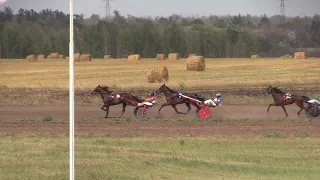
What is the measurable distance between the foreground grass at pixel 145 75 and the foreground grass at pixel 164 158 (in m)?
22.5

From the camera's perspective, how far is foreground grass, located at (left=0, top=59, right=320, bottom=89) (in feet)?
137

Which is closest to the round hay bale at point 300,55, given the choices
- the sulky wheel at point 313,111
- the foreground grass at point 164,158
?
the sulky wheel at point 313,111

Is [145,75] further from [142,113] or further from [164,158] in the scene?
[164,158]

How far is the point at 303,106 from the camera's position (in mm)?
27375

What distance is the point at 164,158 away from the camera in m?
13.7

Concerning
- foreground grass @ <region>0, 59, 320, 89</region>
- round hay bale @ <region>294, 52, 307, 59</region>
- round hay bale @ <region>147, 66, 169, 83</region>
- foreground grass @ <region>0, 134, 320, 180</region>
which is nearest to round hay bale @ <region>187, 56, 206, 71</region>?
foreground grass @ <region>0, 59, 320, 89</region>

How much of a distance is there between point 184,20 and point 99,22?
13557 mm

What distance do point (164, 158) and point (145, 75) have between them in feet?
110

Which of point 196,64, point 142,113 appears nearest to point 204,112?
point 142,113

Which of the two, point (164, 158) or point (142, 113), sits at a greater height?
point (164, 158)

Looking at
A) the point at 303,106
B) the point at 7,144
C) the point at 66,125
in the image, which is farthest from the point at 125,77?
the point at 7,144

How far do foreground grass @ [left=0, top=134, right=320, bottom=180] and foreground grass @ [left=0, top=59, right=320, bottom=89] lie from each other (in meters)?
22.5

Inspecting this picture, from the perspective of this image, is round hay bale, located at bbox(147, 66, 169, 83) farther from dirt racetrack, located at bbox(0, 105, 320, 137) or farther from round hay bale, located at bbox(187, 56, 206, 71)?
Result: dirt racetrack, located at bbox(0, 105, 320, 137)

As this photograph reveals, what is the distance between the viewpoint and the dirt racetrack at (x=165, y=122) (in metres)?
20.8
